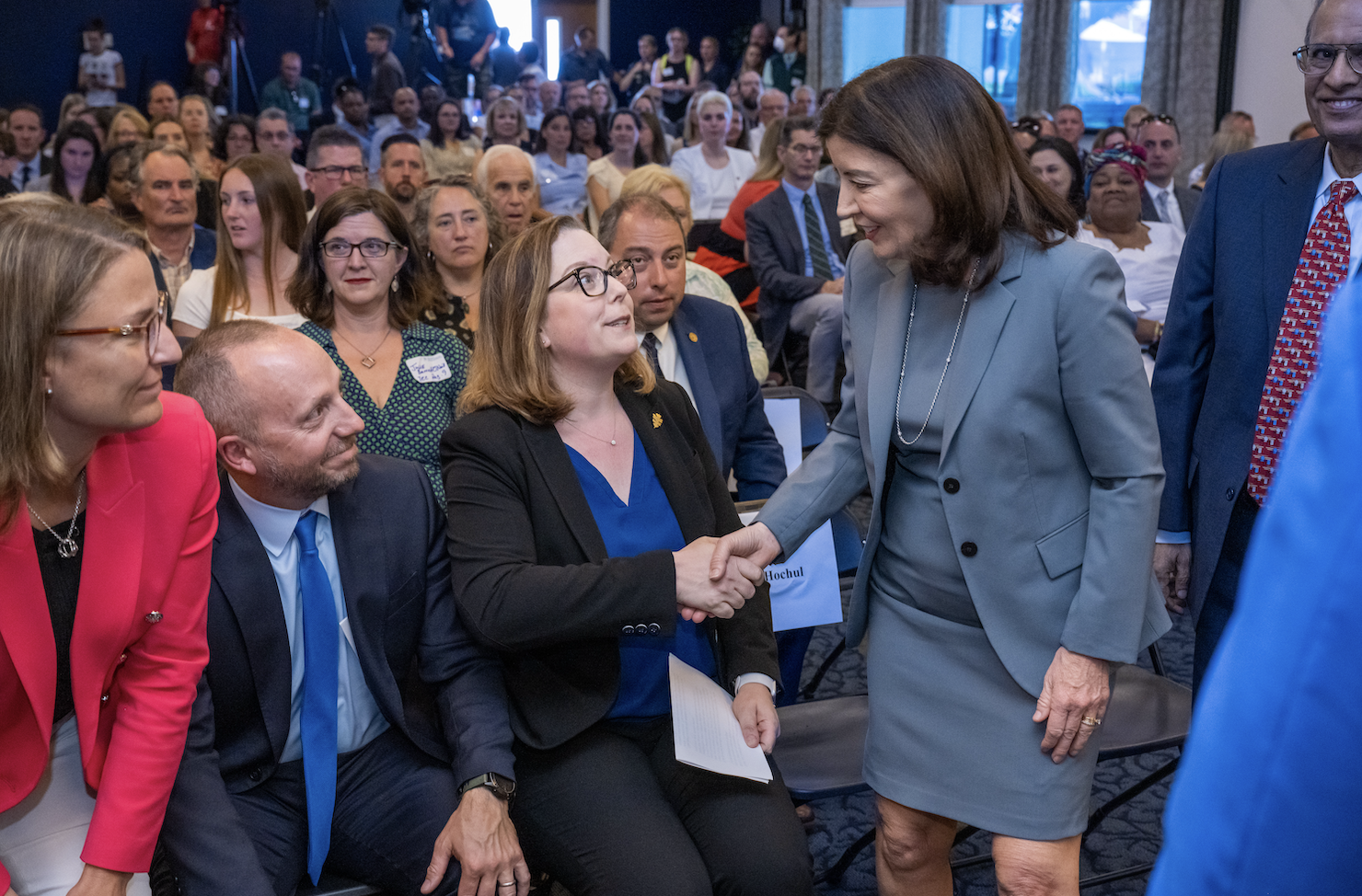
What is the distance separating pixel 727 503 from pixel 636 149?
6165 millimetres

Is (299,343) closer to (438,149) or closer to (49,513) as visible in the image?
(49,513)

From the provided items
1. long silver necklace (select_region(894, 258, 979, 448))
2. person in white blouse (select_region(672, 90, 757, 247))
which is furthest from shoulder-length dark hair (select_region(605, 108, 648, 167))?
long silver necklace (select_region(894, 258, 979, 448))

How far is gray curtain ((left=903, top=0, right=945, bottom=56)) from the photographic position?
1363 centimetres

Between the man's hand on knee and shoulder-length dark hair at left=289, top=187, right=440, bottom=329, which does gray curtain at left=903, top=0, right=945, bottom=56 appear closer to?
shoulder-length dark hair at left=289, top=187, right=440, bottom=329

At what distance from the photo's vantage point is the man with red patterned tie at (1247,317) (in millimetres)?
1802

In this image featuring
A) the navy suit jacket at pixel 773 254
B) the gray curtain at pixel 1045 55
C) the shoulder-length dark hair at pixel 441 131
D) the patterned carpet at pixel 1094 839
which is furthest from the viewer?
the gray curtain at pixel 1045 55

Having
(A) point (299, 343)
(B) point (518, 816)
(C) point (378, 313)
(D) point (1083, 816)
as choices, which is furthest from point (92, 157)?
(D) point (1083, 816)

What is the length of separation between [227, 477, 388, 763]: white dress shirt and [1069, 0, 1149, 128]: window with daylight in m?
12.4

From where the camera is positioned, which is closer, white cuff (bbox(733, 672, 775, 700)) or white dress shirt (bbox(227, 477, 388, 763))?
white dress shirt (bbox(227, 477, 388, 763))

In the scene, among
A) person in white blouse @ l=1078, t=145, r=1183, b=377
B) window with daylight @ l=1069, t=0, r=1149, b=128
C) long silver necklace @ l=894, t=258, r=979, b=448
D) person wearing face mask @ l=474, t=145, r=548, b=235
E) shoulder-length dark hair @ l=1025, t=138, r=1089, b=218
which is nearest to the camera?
long silver necklace @ l=894, t=258, r=979, b=448

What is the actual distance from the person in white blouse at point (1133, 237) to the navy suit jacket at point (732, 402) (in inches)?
84.8

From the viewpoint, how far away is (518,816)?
6.14 ft

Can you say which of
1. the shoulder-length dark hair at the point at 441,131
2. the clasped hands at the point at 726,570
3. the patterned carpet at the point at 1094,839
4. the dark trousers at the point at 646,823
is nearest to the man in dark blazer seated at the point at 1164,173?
the patterned carpet at the point at 1094,839

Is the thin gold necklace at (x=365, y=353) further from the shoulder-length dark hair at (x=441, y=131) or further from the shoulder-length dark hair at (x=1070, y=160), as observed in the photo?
the shoulder-length dark hair at (x=441, y=131)
